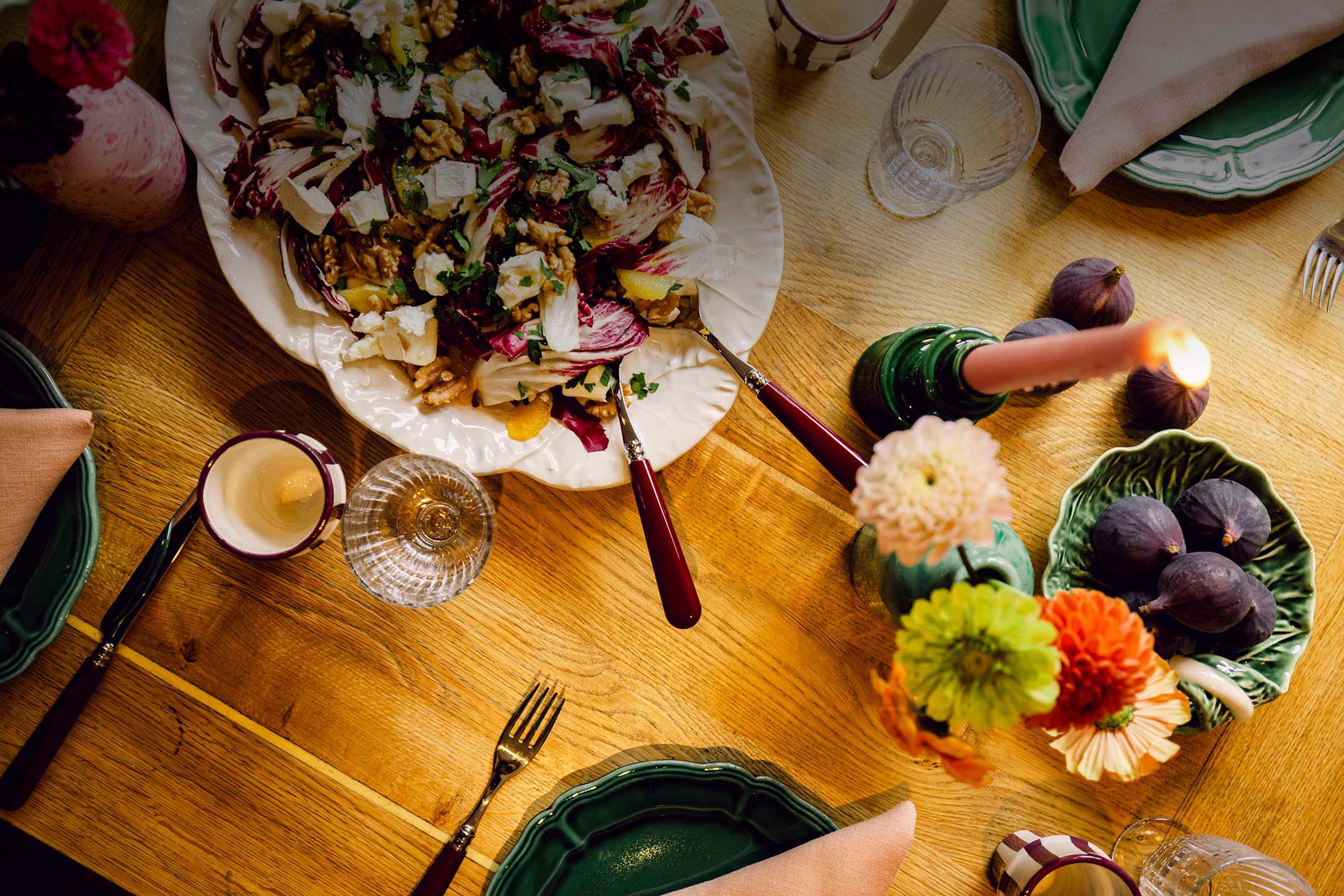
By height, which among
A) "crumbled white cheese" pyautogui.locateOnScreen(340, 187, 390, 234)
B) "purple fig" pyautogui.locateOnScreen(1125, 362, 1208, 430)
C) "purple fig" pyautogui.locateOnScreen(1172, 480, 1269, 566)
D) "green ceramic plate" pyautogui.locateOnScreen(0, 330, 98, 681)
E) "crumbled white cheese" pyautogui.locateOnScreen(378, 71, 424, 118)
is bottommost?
"green ceramic plate" pyautogui.locateOnScreen(0, 330, 98, 681)

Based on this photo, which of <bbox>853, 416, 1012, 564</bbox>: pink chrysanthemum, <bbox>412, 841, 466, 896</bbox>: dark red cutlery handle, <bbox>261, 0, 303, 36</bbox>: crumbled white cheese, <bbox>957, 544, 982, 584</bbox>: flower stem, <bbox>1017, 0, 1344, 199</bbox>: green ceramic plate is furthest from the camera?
<bbox>1017, 0, 1344, 199</bbox>: green ceramic plate

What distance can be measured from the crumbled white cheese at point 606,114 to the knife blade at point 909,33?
1.38 ft

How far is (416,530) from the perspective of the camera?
43.8 inches

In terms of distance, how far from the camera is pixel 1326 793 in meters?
1.17

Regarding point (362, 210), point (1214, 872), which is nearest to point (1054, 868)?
point (1214, 872)

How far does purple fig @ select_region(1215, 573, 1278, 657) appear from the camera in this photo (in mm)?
1041

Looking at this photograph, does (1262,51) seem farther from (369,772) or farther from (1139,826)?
Answer: (369,772)

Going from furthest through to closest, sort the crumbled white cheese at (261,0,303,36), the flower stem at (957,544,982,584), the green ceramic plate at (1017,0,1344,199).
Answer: the green ceramic plate at (1017,0,1344,199) < the crumbled white cheese at (261,0,303,36) < the flower stem at (957,544,982,584)

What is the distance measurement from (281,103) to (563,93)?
1.12ft

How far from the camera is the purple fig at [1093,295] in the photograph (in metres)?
1.08

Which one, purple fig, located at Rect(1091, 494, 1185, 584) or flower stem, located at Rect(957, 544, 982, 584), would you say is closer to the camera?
flower stem, located at Rect(957, 544, 982, 584)

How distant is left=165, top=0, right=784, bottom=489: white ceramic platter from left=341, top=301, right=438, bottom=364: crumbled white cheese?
0.07ft

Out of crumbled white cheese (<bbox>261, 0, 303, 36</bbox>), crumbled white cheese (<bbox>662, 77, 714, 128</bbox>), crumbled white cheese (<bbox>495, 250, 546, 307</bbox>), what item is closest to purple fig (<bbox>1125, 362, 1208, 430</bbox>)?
crumbled white cheese (<bbox>662, 77, 714, 128</bbox>)

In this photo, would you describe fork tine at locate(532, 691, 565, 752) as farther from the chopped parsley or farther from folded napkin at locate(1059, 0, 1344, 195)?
folded napkin at locate(1059, 0, 1344, 195)
